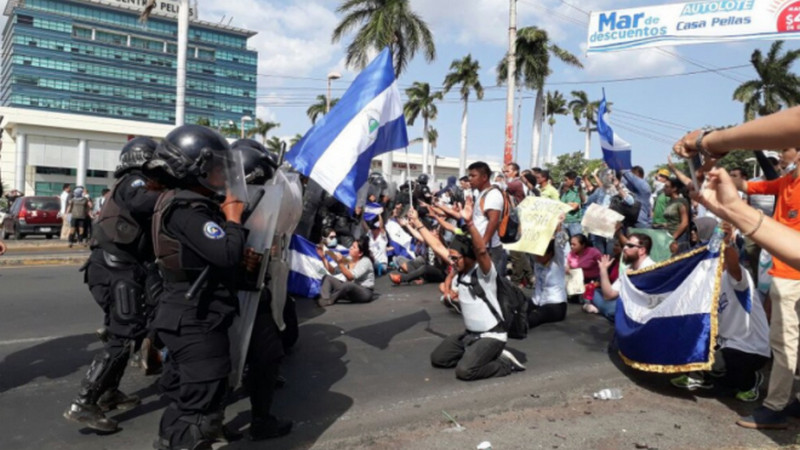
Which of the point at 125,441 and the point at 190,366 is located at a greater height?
the point at 190,366

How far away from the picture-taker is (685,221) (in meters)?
7.64

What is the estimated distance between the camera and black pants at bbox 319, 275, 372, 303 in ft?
26.8

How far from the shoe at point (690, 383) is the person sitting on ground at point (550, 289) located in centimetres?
199

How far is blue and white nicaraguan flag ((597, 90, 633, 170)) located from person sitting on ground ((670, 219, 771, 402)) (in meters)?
3.81

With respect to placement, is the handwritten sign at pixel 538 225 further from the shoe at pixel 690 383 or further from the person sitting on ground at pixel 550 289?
the shoe at pixel 690 383

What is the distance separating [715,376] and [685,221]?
3.09 metres

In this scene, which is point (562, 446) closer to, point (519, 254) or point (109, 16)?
point (519, 254)

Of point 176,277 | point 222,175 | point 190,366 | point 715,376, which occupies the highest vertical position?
point 222,175

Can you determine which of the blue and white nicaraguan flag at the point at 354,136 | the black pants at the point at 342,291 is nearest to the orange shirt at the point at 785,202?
the blue and white nicaraguan flag at the point at 354,136

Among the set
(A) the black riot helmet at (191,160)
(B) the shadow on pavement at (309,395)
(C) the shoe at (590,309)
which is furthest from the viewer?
(C) the shoe at (590,309)

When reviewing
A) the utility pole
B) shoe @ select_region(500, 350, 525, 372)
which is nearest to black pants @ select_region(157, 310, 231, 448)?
shoe @ select_region(500, 350, 525, 372)

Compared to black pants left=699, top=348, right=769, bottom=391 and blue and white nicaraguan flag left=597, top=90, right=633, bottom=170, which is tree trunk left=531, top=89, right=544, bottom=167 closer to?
blue and white nicaraguan flag left=597, top=90, right=633, bottom=170

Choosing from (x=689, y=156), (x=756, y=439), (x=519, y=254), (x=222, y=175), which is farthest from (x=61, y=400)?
(x=519, y=254)

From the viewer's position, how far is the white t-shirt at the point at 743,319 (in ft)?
16.0
